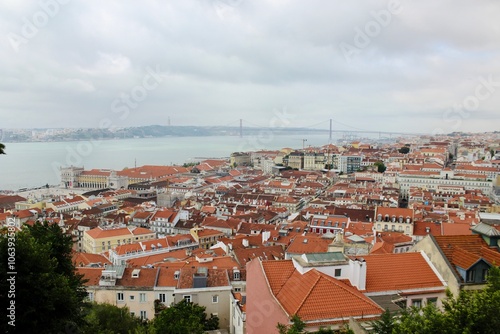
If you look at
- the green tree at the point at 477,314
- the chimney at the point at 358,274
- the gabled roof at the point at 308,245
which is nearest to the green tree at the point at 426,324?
the green tree at the point at 477,314

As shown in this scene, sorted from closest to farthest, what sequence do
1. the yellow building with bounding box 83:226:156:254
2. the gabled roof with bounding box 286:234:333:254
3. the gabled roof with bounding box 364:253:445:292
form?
the gabled roof with bounding box 364:253:445:292 < the gabled roof with bounding box 286:234:333:254 < the yellow building with bounding box 83:226:156:254

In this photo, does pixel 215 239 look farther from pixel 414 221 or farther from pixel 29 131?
pixel 29 131

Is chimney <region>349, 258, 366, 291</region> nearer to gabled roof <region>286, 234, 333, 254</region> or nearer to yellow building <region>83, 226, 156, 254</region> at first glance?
gabled roof <region>286, 234, 333, 254</region>

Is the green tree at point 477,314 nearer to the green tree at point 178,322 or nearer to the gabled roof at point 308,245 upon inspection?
the green tree at point 178,322

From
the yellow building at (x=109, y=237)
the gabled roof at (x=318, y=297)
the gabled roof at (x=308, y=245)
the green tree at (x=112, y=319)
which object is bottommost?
the yellow building at (x=109, y=237)

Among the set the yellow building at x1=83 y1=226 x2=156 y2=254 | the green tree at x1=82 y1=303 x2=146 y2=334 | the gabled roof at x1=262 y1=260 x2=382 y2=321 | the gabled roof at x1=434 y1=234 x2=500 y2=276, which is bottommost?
the yellow building at x1=83 y1=226 x2=156 y2=254

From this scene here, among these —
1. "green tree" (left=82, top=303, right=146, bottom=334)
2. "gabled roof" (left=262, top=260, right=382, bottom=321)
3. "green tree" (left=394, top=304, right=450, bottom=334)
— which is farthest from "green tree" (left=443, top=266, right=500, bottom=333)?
"green tree" (left=82, top=303, right=146, bottom=334)

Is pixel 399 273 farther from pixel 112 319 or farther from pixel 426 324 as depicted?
pixel 112 319

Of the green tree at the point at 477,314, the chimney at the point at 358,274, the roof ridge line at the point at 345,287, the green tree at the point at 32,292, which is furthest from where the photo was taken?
the chimney at the point at 358,274
